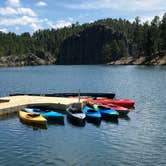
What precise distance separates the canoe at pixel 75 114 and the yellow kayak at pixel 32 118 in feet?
12.6

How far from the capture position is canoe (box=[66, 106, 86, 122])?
157 ft

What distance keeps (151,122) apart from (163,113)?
6829mm

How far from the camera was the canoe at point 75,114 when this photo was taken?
47.8m

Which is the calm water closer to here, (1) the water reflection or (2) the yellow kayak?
(1) the water reflection

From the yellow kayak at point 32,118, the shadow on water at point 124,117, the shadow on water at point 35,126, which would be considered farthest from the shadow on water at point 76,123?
the shadow on water at point 124,117

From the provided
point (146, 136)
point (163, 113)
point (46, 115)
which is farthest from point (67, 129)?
point (163, 113)

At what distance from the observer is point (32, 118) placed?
47.5 m

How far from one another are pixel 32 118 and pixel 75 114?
211 inches

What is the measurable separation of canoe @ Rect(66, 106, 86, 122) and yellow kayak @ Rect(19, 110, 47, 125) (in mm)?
3840

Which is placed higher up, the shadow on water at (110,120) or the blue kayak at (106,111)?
the blue kayak at (106,111)

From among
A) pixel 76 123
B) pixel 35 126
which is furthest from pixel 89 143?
pixel 35 126

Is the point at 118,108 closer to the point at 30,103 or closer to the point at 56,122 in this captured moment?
the point at 56,122

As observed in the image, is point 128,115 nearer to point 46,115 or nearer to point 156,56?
point 46,115

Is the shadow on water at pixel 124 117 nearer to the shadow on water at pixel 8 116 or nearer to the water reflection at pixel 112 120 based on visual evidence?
the water reflection at pixel 112 120
